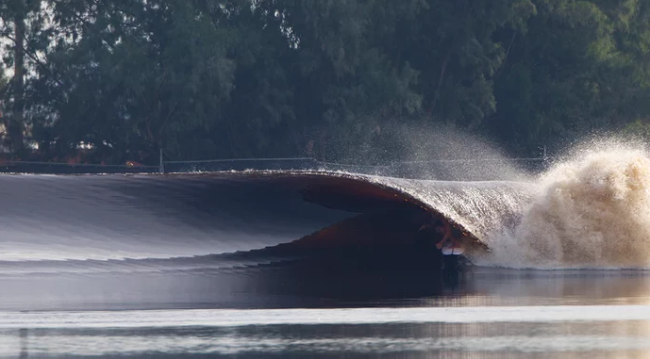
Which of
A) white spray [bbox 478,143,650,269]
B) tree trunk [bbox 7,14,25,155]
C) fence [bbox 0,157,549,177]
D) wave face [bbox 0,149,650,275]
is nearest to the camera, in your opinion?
wave face [bbox 0,149,650,275]

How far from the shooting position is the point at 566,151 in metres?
44.9

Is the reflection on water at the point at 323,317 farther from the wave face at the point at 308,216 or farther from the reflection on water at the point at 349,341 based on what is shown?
the wave face at the point at 308,216

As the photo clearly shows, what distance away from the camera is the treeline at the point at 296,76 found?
42.4 metres

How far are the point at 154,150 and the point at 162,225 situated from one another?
27.8 meters

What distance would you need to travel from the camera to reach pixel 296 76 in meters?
45.6

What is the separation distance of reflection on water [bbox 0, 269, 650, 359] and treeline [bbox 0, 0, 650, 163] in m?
29.4

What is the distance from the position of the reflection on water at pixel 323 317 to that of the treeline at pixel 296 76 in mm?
29355

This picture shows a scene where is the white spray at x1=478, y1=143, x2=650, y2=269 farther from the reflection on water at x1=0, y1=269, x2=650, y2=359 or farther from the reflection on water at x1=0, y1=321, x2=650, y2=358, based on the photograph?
the reflection on water at x1=0, y1=321, x2=650, y2=358

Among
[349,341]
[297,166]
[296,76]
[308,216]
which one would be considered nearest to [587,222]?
[308,216]

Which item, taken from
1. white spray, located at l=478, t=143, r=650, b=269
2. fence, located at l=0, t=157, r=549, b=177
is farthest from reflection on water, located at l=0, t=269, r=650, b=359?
fence, located at l=0, t=157, r=549, b=177

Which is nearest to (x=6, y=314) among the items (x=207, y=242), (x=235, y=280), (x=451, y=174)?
(x=235, y=280)

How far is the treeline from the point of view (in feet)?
139

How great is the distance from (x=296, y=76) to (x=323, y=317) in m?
36.3

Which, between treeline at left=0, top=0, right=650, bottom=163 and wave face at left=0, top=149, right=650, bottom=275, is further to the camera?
treeline at left=0, top=0, right=650, bottom=163
